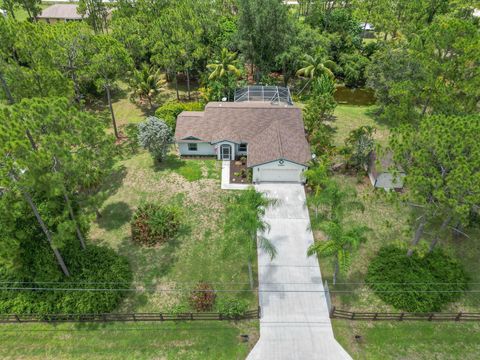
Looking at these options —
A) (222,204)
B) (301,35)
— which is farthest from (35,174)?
A: (301,35)

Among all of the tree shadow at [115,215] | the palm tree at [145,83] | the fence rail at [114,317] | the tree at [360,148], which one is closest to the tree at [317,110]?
the tree at [360,148]

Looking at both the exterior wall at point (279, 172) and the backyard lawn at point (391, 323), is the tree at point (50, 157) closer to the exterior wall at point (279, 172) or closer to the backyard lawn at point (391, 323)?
the exterior wall at point (279, 172)

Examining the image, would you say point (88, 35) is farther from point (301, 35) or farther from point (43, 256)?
point (301, 35)

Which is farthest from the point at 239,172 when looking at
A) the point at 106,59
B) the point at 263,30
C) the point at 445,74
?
the point at 263,30

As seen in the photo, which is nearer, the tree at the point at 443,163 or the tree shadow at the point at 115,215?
the tree at the point at 443,163

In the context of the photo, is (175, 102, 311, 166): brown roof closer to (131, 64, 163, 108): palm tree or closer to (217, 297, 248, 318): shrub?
(131, 64, 163, 108): palm tree

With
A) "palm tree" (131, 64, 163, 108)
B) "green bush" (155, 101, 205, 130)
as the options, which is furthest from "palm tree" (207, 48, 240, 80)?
"palm tree" (131, 64, 163, 108)

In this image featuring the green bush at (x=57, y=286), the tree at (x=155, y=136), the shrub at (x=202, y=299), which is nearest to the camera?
the green bush at (x=57, y=286)
